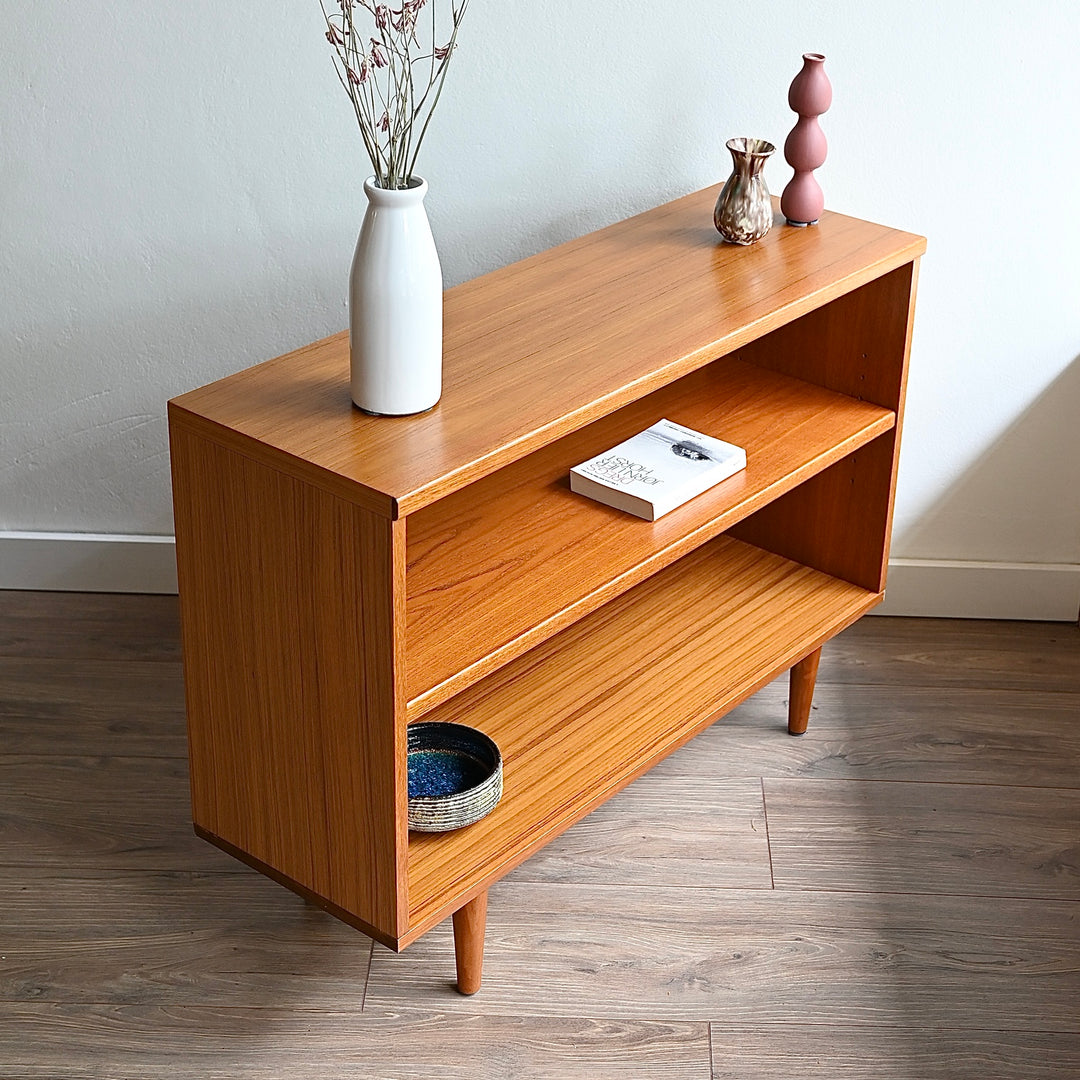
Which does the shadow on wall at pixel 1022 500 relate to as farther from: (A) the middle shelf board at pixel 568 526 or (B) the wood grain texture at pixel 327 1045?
(B) the wood grain texture at pixel 327 1045

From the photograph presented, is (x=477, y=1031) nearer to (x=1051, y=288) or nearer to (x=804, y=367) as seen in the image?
(x=804, y=367)

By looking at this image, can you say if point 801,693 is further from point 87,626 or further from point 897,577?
point 87,626

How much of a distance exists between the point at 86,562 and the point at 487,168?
1.06 metres

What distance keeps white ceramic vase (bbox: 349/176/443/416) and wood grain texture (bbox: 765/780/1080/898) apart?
981mm

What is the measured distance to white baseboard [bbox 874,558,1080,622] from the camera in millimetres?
2672

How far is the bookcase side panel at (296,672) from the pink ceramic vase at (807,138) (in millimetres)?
981

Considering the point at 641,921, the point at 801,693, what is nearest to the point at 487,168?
the point at 801,693

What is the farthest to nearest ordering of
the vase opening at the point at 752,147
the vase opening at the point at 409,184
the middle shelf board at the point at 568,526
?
the vase opening at the point at 752,147 < the middle shelf board at the point at 568,526 < the vase opening at the point at 409,184

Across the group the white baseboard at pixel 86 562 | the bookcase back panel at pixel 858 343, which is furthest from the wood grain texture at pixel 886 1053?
the white baseboard at pixel 86 562

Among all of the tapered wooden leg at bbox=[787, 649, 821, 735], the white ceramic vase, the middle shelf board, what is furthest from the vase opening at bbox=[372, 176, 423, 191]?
the tapered wooden leg at bbox=[787, 649, 821, 735]

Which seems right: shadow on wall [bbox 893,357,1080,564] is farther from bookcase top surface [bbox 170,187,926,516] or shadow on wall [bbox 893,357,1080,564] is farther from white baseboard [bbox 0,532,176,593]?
white baseboard [bbox 0,532,176,593]

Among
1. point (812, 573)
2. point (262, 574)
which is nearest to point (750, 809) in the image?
point (812, 573)

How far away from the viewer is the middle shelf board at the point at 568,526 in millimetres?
1630

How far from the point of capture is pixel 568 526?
1.83m
